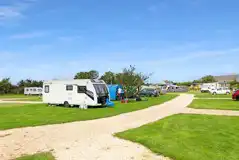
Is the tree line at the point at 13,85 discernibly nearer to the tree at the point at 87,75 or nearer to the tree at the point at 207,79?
the tree at the point at 87,75

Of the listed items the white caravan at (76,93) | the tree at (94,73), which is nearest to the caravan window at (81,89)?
the white caravan at (76,93)

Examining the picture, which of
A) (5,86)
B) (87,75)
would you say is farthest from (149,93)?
(5,86)

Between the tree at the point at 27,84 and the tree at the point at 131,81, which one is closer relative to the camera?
the tree at the point at 131,81

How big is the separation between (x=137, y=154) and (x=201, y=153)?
1.61 m

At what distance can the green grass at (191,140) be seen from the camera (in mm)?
6511

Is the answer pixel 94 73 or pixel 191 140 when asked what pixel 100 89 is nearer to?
pixel 191 140

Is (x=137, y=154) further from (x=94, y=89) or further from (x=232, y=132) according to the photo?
(x=94, y=89)

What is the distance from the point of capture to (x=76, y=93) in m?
21.5

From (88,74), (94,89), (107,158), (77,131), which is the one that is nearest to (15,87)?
(88,74)

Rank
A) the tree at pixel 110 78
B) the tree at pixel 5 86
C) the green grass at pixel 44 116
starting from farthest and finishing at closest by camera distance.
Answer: the tree at pixel 5 86, the tree at pixel 110 78, the green grass at pixel 44 116

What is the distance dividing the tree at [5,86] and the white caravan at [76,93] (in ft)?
144

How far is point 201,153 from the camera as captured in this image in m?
6.60

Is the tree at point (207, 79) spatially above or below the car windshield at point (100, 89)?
above

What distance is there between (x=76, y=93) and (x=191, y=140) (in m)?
14.6
